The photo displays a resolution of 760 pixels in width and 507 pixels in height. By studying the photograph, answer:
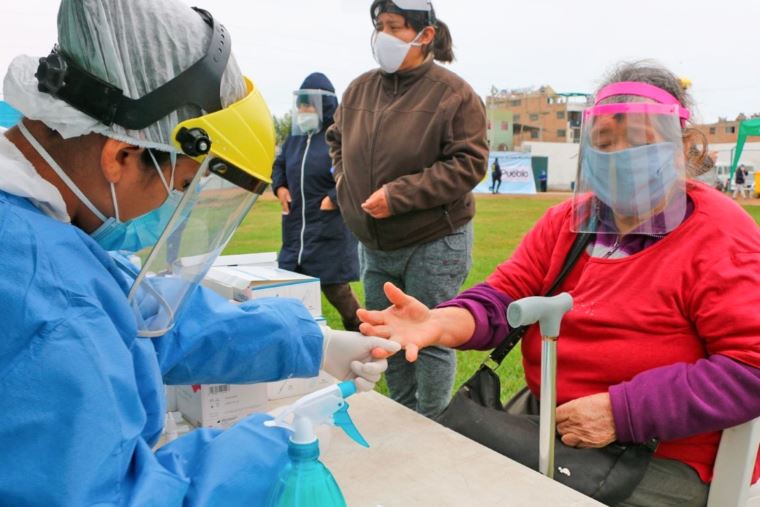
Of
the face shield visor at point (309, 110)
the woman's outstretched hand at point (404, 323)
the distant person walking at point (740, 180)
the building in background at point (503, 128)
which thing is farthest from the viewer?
the building in background at point (503, 128)

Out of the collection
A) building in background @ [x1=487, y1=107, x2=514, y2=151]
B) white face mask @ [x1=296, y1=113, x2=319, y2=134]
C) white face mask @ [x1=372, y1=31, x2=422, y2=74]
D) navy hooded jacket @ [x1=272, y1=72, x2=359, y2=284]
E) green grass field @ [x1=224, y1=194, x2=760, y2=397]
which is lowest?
building in background @ [x1=487, y1=107, x2=514, y2=151]

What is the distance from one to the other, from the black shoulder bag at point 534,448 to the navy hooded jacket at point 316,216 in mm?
2624

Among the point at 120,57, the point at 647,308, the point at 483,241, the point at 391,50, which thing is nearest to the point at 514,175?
the point at 483,241

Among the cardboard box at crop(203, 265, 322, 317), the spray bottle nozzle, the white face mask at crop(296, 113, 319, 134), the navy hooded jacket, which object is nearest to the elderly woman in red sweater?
the cardboard box at crop(203, 265, 322, 317)

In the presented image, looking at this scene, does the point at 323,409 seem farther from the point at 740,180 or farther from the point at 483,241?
the point at 740,180

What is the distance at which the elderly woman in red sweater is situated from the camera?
1428 mm

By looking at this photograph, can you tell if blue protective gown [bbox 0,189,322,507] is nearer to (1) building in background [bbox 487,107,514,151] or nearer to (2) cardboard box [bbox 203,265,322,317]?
(2) cardboard box [bbox 203,265,322,317]

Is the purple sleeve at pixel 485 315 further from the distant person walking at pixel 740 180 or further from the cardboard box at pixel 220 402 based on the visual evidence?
the distant person walking at pixel 740 180

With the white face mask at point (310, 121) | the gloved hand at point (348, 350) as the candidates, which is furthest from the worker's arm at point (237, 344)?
the white face mask at point (310, 121)

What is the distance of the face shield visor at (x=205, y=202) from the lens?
99 centimetres

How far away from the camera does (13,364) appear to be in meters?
0.79

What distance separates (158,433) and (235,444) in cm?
20

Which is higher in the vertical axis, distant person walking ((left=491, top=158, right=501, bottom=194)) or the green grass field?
the green grass field

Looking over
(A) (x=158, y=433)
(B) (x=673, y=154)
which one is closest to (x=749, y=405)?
(B) (x=673, y=154)
